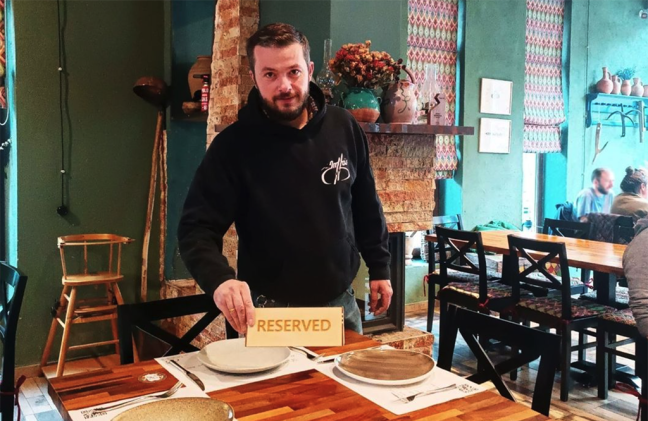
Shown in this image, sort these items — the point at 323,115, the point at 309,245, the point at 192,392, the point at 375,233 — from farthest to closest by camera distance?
the point at 375,233, the point at 323,115, the point at 309,245, the point at 192,392

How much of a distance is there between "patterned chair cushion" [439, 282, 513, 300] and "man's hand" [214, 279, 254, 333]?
2.78 meters

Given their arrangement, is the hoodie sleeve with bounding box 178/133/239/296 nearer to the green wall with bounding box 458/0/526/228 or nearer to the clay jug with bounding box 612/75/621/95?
the green wall with bounding box 458/0/526/228

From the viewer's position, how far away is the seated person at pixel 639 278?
8.00 ft

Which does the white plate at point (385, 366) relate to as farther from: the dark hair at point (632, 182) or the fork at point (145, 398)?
the dark hair at point (632, 182)

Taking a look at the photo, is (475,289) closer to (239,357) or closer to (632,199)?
(632,199)

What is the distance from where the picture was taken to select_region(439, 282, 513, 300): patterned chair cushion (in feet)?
13.1

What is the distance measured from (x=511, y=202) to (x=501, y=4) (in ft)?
6.21

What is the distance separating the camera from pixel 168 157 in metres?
4.08

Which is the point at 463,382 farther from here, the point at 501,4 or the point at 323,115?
the point at 501,4

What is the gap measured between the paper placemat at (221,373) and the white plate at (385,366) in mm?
101

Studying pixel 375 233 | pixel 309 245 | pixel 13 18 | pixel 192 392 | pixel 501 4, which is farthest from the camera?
pixel 501 4

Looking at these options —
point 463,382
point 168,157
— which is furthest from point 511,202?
point 463,382

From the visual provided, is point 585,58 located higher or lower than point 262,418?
higher

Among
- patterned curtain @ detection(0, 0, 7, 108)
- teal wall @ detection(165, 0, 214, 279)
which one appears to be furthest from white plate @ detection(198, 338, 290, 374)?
patterned curtain @ detection(0, 0, 7, 108)
